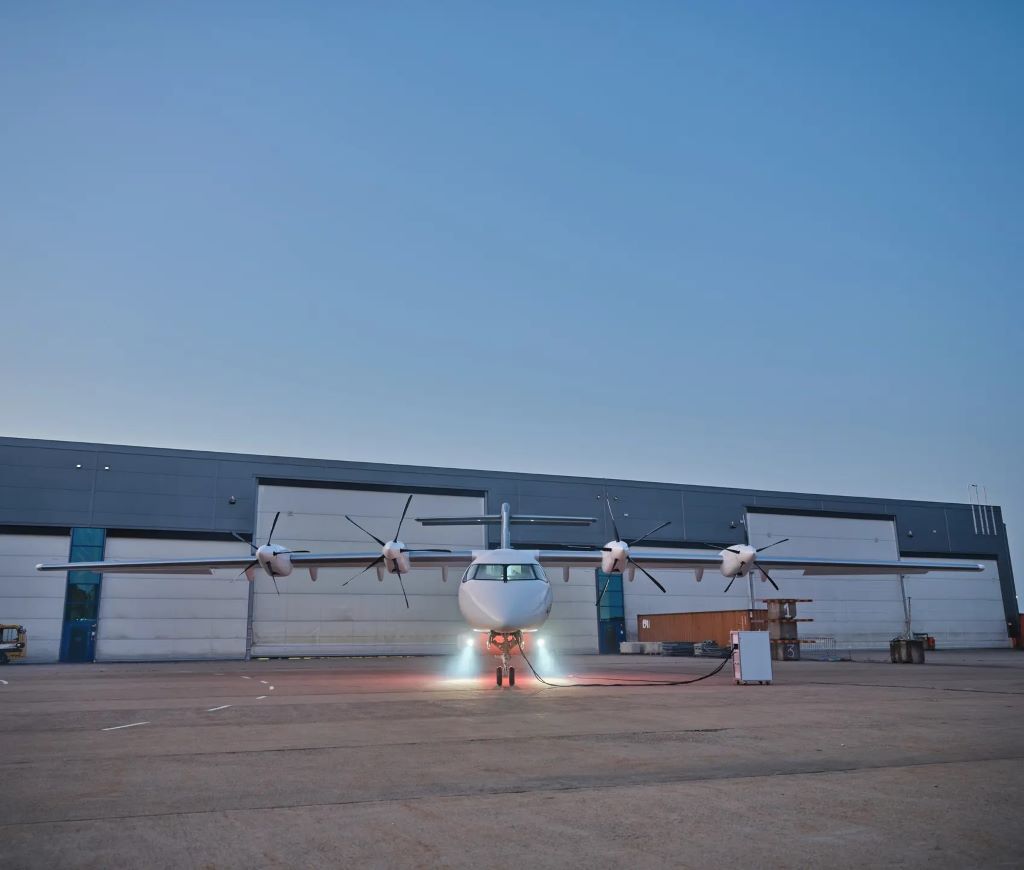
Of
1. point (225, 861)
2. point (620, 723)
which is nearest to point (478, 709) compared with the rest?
point (620, 723)

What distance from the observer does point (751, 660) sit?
58.7 ft

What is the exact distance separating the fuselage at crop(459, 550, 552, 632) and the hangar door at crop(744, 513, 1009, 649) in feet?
96.5

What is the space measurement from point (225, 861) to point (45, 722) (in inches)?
342

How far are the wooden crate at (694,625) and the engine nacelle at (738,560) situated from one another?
37.8ft

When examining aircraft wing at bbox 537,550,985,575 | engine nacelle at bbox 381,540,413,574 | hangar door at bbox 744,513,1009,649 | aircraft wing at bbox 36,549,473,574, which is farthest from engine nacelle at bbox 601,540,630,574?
hangar door at bbox 744,513,1009,649

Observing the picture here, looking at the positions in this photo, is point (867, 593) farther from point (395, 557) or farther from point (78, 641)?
point (78, 641)

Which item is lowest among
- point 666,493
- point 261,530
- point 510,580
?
point 510,580

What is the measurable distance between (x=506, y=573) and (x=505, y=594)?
0.82 meters

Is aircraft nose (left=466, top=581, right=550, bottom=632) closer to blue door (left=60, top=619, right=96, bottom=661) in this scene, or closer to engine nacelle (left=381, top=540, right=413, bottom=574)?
engine nacelle (left=381, top=540, right=413, bottom=574)

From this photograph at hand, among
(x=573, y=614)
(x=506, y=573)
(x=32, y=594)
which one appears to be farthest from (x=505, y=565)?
(x=32, y=594)

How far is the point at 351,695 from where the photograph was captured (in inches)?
608

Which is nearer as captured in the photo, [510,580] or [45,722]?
[45,722]

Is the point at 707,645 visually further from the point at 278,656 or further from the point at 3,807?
the point at 3,807

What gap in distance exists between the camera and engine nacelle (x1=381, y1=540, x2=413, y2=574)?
23578 millimetres
